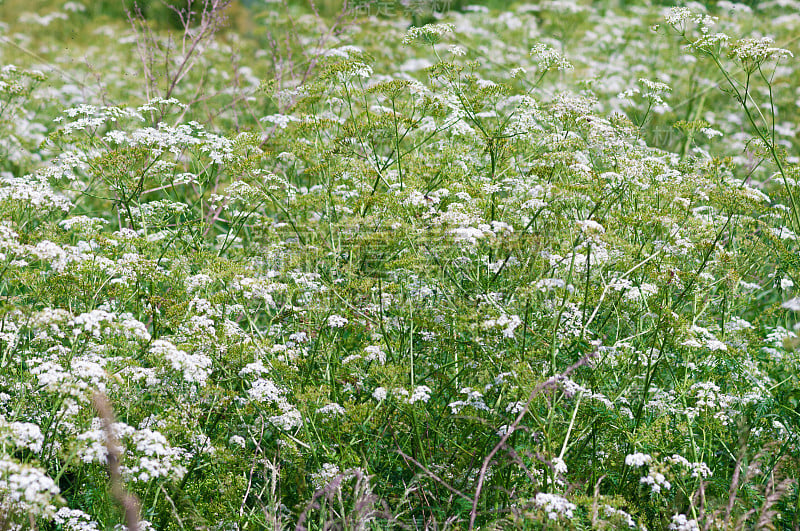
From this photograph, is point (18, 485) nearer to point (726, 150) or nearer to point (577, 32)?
point (726, 150)

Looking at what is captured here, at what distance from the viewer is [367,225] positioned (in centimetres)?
370

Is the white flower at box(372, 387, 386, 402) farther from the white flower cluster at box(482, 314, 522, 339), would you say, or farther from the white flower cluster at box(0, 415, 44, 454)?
the white flower cluster at box(0, 415, 44, 454)

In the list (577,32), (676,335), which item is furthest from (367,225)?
(577,32)

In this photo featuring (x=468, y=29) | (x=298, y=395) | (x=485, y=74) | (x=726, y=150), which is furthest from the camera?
(x=468, y=29)

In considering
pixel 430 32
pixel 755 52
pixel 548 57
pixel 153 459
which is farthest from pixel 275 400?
pixel 755 52

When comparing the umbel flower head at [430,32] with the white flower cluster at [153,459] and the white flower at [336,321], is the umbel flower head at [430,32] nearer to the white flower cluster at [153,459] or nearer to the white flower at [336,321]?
the white flower at [336,321]

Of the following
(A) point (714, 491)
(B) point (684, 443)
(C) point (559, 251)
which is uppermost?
(C) point (559, 251)

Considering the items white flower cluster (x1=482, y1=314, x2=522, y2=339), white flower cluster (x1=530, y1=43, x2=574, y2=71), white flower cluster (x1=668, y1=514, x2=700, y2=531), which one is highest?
Answer: white flower cluster (x1=530, y1=43, x2=574, y2=71)

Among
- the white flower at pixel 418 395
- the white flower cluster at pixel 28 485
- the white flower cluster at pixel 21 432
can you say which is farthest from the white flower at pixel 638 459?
the white flower cluster at pixel 21 432

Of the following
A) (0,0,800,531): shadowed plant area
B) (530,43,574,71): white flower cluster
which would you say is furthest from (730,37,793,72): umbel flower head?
(530,43,574,71): white flower cluster

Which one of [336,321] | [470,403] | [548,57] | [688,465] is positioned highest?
[548,57]

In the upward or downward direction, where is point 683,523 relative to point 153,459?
downward

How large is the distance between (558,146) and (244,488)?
2.41 metres

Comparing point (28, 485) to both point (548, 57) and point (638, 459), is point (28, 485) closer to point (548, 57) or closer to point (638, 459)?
point (638, 459)
